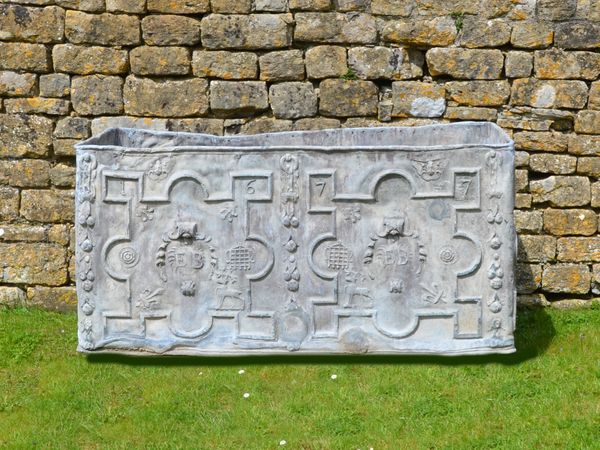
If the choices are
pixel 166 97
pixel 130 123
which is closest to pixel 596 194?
pixel 166 97

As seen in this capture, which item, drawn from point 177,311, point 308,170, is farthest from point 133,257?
point 308,170

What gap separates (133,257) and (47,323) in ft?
3.12

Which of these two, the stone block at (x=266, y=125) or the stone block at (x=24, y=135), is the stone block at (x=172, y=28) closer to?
the stone block at (x=266, y=125)

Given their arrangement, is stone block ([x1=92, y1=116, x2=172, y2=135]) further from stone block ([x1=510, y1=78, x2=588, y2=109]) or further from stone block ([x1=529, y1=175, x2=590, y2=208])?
stone block ([x1=529, y1=175, x2=590, y2=208])

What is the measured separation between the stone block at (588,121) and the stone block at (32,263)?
2885 millimetres

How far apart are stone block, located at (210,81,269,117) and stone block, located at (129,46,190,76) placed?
0.19m

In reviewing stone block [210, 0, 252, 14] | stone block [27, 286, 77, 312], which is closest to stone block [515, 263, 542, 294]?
stone block [210, 0, 252, 14]

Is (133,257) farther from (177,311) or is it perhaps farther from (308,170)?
(308,170)

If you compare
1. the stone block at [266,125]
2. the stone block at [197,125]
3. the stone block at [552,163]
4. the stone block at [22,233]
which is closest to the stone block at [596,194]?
the stone block at [552,163]

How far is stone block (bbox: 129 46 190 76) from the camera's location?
495 cm

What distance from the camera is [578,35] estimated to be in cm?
490

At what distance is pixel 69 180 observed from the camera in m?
5.10

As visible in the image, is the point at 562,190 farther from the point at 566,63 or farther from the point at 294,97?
the point at 294,97

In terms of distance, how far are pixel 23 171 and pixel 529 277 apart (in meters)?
2.83
